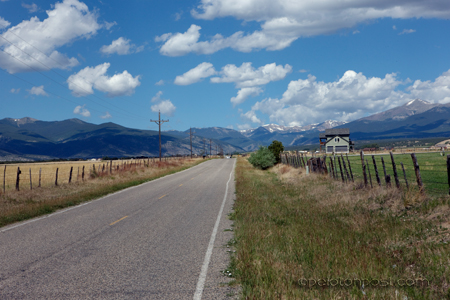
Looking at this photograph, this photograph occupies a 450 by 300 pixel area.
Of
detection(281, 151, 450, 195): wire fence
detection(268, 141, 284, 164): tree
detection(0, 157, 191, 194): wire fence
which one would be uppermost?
detection(268, 141, 284, 164): tree

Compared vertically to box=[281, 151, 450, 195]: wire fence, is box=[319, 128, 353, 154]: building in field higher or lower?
higher

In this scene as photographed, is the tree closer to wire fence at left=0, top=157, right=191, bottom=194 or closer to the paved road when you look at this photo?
wire fence at left=0, top=157, right=191, bottom=194

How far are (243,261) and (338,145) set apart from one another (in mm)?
105290

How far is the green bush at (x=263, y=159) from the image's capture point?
50.5 metres

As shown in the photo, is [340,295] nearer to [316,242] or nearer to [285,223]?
[316,242]

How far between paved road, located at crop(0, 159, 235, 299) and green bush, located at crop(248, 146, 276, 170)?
1463 inches

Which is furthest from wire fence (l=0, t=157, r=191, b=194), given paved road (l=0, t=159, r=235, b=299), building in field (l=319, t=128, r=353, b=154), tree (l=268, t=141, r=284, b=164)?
building in field (l=319, t=128, r=353, b=154)

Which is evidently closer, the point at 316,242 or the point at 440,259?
the point at 440,259

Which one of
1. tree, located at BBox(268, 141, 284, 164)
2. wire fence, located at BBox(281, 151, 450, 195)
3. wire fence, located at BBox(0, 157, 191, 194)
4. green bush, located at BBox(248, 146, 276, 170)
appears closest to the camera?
wire fence, located at BBox(281, 151, 450, 195)

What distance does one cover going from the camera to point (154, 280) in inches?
243

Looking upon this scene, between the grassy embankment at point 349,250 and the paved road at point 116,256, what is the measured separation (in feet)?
2.59

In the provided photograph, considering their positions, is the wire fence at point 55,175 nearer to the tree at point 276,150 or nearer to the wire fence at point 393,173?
the wire fence at point 393,173

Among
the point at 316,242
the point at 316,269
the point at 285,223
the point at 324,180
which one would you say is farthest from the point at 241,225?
the point at 324,180

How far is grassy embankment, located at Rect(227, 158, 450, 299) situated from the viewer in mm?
5590
